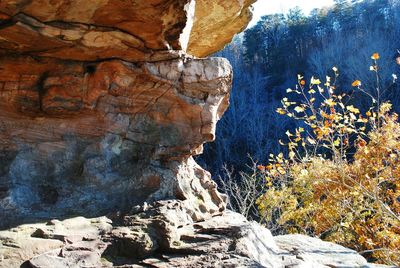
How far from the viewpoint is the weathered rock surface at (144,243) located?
3.84 metres

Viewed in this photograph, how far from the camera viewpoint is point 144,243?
4062 mm

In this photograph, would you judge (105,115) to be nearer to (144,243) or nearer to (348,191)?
(144,243)

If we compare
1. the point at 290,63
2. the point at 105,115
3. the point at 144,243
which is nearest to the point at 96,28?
the point at 105,115

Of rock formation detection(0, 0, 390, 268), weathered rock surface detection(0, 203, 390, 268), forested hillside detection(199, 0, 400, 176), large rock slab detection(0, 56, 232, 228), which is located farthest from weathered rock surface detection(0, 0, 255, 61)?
forested hillside detection(199, 0, 400, 176)

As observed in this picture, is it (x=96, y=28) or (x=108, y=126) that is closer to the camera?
(x=96, y=28)

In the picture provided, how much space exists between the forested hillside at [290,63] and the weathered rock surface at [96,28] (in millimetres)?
20070

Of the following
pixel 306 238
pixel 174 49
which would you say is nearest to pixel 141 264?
pixel 174 49

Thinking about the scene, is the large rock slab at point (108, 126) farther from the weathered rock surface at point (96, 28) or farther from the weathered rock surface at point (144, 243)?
the weathered rock surface at point (144, 243)

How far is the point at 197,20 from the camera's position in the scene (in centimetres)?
668

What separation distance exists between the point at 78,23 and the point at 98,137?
1.32m

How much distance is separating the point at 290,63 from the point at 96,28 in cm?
3388

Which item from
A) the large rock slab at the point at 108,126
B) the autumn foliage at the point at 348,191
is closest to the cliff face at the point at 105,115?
the large rock slab at the point at 108,126

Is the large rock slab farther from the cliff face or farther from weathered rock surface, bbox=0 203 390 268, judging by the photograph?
weathered rock surface, bbox=0 203 390 268

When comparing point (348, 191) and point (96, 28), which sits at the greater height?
point (96, 28)
